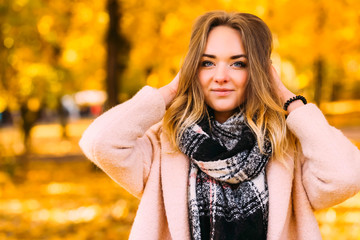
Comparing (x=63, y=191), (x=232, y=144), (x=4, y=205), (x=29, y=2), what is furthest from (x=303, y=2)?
(x=232, y=144)

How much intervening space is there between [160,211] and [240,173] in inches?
17.5

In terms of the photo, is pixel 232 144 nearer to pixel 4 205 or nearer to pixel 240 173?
pixel 240 173

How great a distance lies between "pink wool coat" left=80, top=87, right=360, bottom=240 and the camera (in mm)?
2037

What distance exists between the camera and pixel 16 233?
6340 millimetres

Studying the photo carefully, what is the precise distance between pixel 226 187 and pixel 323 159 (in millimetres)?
480

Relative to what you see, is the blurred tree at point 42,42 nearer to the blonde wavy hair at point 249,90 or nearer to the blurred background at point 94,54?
the blurred background at point 94,54

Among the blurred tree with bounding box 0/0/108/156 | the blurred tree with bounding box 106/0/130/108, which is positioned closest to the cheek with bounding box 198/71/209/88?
the blurred tree with bounding box 0/0/108/156

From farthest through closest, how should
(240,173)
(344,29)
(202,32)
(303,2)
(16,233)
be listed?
1. (344,29)
2. (303,2)
3. (16,233)
4. (202,32)
5. (240,173)

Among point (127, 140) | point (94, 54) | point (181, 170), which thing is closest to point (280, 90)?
point (181, 170)

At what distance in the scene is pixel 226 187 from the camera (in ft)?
7.11

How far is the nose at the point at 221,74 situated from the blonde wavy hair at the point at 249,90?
0.12 m

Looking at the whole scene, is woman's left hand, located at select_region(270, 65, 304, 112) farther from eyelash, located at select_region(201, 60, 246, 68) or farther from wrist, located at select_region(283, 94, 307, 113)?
eyelash, located at select_region(201, 60, 246, 68)

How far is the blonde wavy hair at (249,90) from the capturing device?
2.19 meters

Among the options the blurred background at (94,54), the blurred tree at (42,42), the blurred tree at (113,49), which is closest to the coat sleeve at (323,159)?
the blurred background at (94,54)
